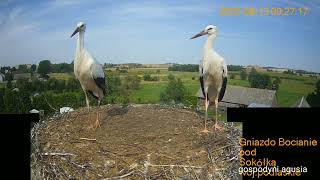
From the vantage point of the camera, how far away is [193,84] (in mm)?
3521

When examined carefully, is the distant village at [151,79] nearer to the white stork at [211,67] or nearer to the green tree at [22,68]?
the green tree at [22,68]

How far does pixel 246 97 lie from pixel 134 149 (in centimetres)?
129

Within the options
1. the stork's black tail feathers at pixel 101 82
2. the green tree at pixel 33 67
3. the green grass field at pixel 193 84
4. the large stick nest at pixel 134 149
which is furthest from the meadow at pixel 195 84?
the green tree at pixel 33 67

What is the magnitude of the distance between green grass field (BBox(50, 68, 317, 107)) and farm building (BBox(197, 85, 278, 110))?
0.16ft

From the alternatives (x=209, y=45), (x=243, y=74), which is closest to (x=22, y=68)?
(x=209, y=45)

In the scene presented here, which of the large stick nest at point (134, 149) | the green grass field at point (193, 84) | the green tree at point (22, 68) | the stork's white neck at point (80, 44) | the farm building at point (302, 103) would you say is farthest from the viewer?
the green tree at point (22, 68)

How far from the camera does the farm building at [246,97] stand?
11.2 feet

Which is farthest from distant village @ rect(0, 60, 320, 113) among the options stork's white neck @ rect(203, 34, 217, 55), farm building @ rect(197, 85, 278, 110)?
stork's white neck @ rect(203, 34, 217, 55)

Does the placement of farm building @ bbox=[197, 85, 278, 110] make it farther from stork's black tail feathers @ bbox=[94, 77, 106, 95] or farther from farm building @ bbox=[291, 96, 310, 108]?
stork's black tail feathers @ bbox=[94, 77, 106, 95]

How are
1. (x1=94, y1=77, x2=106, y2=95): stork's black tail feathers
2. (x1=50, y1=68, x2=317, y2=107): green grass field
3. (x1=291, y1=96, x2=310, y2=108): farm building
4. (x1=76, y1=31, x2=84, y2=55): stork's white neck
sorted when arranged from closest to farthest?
1. (x1=76, y1=31, x2=84, y2=55): stork's white neck
2. (x1=94, y1=77, x2=106, y2=95): stork's black tail feathers
3. (x1=291, y1=96, x2=310, y2=108): farm building
4. (x1=50, y1=68, x2=317, y2=107): green grass field

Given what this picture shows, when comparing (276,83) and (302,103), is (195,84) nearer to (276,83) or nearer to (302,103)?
(276,83)

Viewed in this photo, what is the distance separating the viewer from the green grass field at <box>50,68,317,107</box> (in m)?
3.47

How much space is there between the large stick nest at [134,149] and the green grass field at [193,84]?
0.53m

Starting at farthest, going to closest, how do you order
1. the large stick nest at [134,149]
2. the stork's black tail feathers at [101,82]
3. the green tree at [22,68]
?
1. the green tree at [22,68]
2. the stork's black tail feathers at [101,82]
3. the large stick nest at [134,149]
